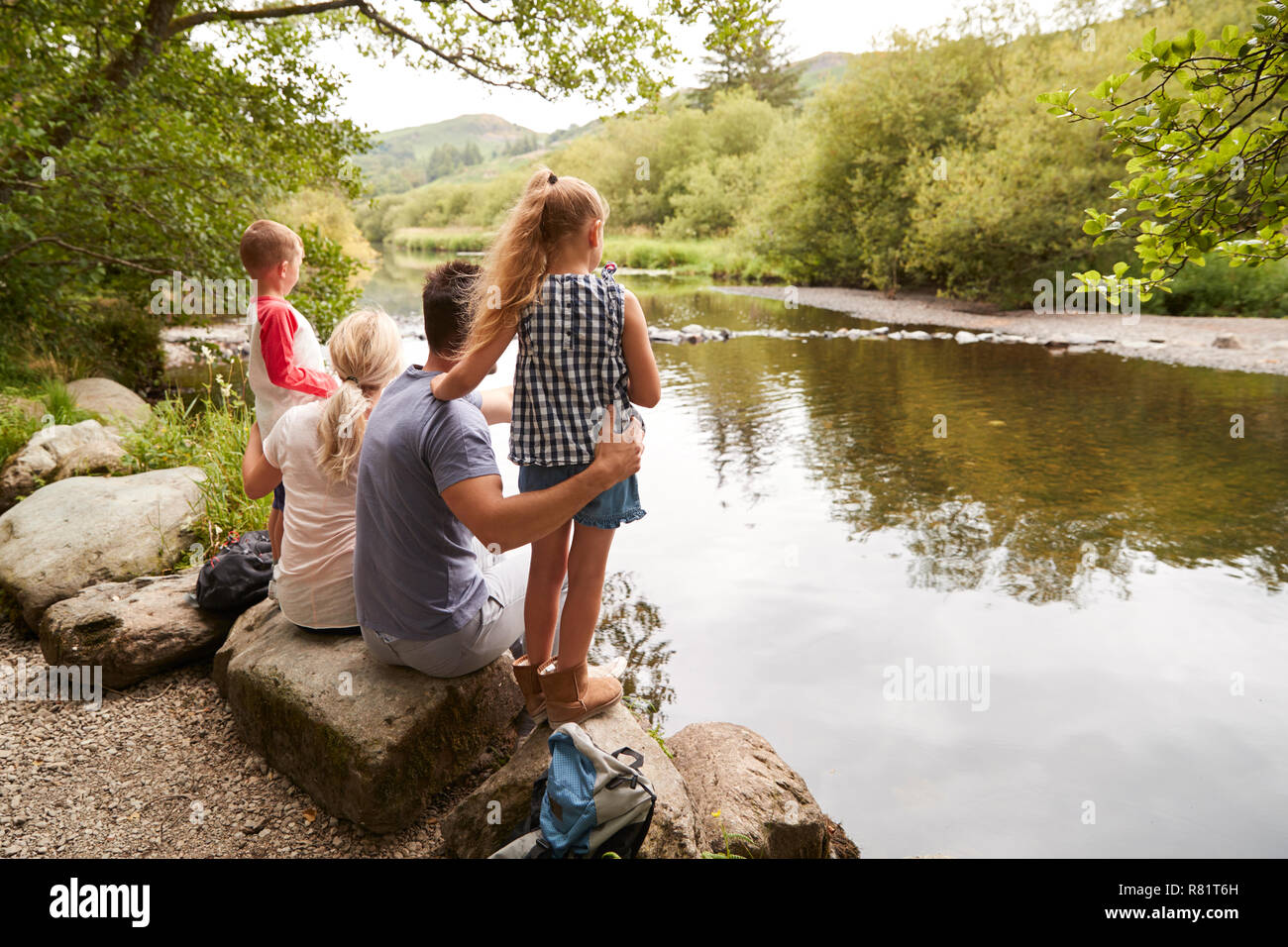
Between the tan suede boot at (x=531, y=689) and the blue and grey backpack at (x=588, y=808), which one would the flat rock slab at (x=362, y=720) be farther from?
the blue and grey backpack at (x=588, y=808)

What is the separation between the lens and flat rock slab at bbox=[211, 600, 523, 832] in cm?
271

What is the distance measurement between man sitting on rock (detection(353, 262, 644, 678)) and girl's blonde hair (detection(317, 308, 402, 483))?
14.3 inches

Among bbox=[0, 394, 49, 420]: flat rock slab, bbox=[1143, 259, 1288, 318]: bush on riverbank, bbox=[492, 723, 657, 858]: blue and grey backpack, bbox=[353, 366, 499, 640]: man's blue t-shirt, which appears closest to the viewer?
bbox=[492, 723, 657, 858]: blue and grey backpack

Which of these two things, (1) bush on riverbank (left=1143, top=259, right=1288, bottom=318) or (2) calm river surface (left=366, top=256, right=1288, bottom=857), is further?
(1) bush on riverbank (left=1143, top=259, right=1288, bottom=318)

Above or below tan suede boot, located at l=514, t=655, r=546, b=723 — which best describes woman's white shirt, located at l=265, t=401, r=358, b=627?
above

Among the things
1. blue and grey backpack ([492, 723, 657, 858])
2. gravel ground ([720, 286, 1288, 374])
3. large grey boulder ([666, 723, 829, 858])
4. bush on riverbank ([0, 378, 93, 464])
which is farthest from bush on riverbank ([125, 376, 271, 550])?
gravel ground ([720, 286, 1288, 374])

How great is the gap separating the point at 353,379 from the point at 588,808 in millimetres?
1882

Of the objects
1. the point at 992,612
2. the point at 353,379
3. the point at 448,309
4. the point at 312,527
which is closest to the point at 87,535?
the point at 312,527

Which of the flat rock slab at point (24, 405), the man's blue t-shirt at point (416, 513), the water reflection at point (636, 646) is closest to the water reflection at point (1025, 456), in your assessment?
the water reflection at point (636, 646)

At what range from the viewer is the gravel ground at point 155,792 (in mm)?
2701

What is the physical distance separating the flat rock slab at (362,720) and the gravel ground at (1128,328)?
14.3 meters

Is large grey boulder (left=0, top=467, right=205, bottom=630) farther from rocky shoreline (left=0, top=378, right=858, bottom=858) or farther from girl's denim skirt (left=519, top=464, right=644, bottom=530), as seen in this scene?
girl's denim skirt (left=519, top=464, right=644, bottom=530)
